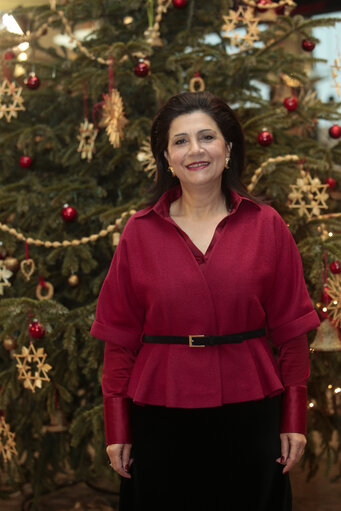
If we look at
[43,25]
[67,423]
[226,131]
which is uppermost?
[43,25]

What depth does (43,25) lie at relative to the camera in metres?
2.75

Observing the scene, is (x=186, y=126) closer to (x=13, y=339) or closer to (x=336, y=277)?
(x=336, y=277)

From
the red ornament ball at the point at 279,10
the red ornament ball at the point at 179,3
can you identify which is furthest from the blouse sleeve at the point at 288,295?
the red ornament ball at the point at 279,10

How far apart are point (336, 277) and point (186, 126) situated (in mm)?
911

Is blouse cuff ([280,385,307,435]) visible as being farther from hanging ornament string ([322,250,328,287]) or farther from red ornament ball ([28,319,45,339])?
red ornament ball ([28,319,45,339])

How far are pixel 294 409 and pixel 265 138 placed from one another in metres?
1.18

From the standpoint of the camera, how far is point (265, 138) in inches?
87.0

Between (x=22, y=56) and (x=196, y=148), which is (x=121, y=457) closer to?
(x=196, y=148)

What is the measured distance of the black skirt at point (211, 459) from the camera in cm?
131

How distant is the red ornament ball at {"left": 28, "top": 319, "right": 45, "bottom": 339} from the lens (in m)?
2.08

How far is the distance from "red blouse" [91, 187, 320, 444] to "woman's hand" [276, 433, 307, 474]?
2 cm

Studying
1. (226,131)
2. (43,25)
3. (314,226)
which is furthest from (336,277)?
(43,25)

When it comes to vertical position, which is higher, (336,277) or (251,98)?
(251,98)

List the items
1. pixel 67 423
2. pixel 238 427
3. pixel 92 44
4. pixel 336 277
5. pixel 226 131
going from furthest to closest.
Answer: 1. pixel 92 44
2. pixel 67 423
3. pixel 336 277
4. pixel 226 131
5. pixel 238 427
